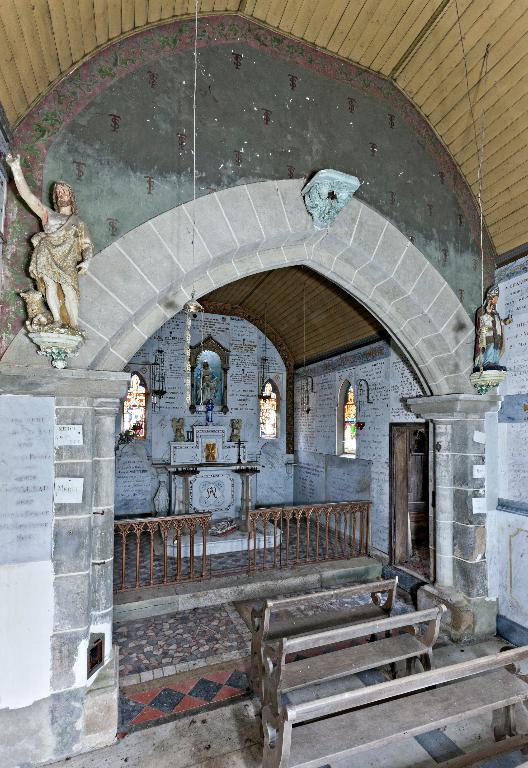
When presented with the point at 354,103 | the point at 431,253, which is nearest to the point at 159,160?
the point at 354,103

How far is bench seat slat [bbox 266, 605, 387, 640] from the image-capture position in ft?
13.2

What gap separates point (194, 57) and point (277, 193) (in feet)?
4.65

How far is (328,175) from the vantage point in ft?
13.8

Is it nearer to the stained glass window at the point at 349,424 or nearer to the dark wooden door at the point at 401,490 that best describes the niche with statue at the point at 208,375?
the stained glass window at the point at 349,424

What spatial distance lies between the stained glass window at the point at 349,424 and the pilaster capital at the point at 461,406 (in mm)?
3703

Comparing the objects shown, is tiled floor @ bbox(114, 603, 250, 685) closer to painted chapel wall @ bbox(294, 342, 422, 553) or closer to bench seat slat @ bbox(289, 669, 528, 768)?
bench seat slat @ bbox(289, 669, 528, 768)

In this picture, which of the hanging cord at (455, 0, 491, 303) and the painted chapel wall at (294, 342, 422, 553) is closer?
the hanging cord at (455, 0, 491, 303)

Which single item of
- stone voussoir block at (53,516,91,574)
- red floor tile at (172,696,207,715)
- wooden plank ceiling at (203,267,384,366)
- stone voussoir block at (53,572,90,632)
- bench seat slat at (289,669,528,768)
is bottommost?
red floor tile at (172,696,207,715)

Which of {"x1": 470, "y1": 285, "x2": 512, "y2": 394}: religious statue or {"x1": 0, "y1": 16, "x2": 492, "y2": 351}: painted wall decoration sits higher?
{"x1": 0, "y1": 16, "x2": 492, "y2": 351}: painted wall decoration

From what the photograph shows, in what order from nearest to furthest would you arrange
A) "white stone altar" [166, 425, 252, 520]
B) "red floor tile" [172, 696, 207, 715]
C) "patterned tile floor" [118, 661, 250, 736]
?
"patterned tile floor" [118, 661, 250, 736]
"red floor tile" [172, 696, 207, 715]
"white stone altar" [166, 425, 252, 520]

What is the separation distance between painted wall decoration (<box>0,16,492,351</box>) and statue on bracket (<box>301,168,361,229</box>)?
0.96ft

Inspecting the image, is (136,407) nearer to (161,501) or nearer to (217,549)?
(161,501)

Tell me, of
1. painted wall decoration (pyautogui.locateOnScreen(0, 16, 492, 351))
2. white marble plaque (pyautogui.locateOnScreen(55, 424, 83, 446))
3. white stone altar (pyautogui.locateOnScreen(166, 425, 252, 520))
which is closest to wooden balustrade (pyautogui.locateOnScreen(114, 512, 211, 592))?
white stone altar (pyautogui.locateOnScreen(166, 425, 252, 520))

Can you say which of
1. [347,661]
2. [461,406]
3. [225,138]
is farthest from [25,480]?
[461,406]
